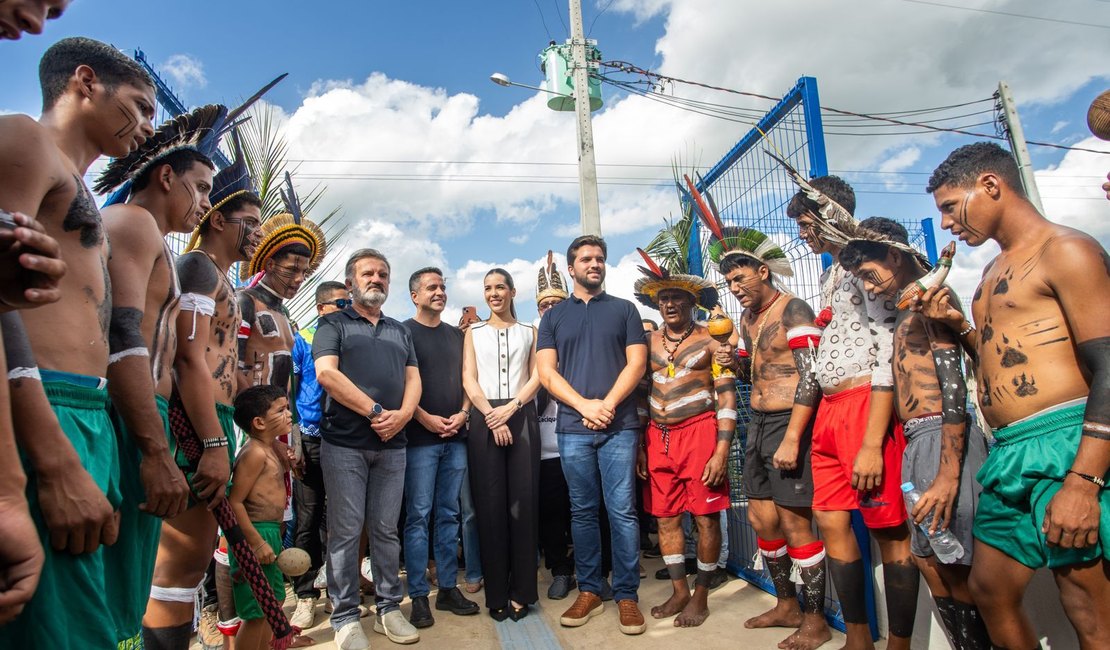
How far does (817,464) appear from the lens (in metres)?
3.31

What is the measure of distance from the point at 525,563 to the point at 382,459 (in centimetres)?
118

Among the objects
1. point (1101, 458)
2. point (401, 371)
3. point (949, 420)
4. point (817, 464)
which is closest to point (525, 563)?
point (401, 371)

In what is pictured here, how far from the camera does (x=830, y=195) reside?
134 inches

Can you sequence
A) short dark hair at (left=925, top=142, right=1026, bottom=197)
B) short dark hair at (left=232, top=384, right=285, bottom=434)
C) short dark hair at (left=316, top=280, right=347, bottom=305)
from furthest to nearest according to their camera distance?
1. short dark hair at (left=316, top=280, right=347, bottom=305)
2. short dark hair at (left=232, top=384, right=285, bottom=434)
3. short dark hair at (left=925, top=142, right=1026, bottom=197)

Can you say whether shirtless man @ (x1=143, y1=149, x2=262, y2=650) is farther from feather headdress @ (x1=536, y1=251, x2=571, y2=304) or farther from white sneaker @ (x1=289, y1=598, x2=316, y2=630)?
feather headdress @ (x1=536, y1=251, x2=571, y2=304)

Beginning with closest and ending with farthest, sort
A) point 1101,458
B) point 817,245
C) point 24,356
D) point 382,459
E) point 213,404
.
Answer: point 24,356, point 1101,458, point 213,404, point 817,245, point 382,459

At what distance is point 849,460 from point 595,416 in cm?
149

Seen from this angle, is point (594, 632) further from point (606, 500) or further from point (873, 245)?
point (873, 245)

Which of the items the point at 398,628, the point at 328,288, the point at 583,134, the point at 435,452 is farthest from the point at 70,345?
the point at 583,134

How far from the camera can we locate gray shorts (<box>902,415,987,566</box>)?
2.48 meters

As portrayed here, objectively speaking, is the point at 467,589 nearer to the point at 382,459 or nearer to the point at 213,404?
the point at 382,459

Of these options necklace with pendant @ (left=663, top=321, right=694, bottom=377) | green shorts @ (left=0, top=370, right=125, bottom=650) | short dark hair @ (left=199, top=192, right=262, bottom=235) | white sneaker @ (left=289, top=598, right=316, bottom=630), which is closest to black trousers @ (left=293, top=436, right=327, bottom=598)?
white sneaker @ (left=289, top=598, right=316, bottom=630)

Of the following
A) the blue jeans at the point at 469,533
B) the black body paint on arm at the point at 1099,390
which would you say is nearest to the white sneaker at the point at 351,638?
the blue jeans at the point at 469,533

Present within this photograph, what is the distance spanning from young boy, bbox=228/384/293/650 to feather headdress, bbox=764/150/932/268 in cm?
298
